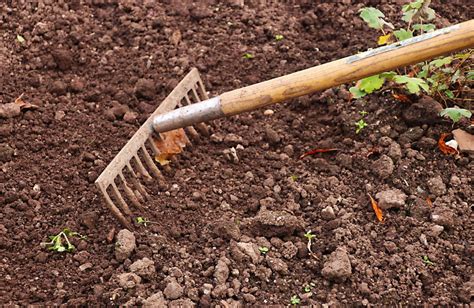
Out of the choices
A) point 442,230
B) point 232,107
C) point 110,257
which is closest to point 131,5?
point 232,107

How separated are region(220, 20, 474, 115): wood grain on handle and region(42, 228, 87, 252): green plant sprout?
0.98 m

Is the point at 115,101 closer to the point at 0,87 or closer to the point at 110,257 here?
the point at 0,87

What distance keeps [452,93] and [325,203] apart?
0.96m

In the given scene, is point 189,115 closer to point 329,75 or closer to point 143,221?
point 143,221

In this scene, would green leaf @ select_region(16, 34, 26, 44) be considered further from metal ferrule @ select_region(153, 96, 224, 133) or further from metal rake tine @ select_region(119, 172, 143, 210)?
metal rake tine @ select_region(119, 172, 143, 210)

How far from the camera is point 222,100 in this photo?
3.30 metres

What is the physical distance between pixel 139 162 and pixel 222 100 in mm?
550

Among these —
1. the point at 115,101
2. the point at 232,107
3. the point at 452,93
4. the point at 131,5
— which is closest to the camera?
the point at 232,107

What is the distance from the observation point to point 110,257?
317cm

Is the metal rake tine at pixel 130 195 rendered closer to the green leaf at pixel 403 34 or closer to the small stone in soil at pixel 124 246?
the small stone in soil at pixel 124 246

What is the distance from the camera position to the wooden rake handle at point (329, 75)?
2951mm

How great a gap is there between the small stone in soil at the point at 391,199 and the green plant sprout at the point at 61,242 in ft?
4.90

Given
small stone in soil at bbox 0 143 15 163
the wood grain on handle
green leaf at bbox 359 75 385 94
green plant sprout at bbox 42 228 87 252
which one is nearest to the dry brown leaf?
small stone in soil at bbox 0 143 15 163

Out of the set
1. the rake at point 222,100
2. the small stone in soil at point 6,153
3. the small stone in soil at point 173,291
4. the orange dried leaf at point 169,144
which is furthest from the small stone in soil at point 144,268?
the small stone in soil at point 6,153
